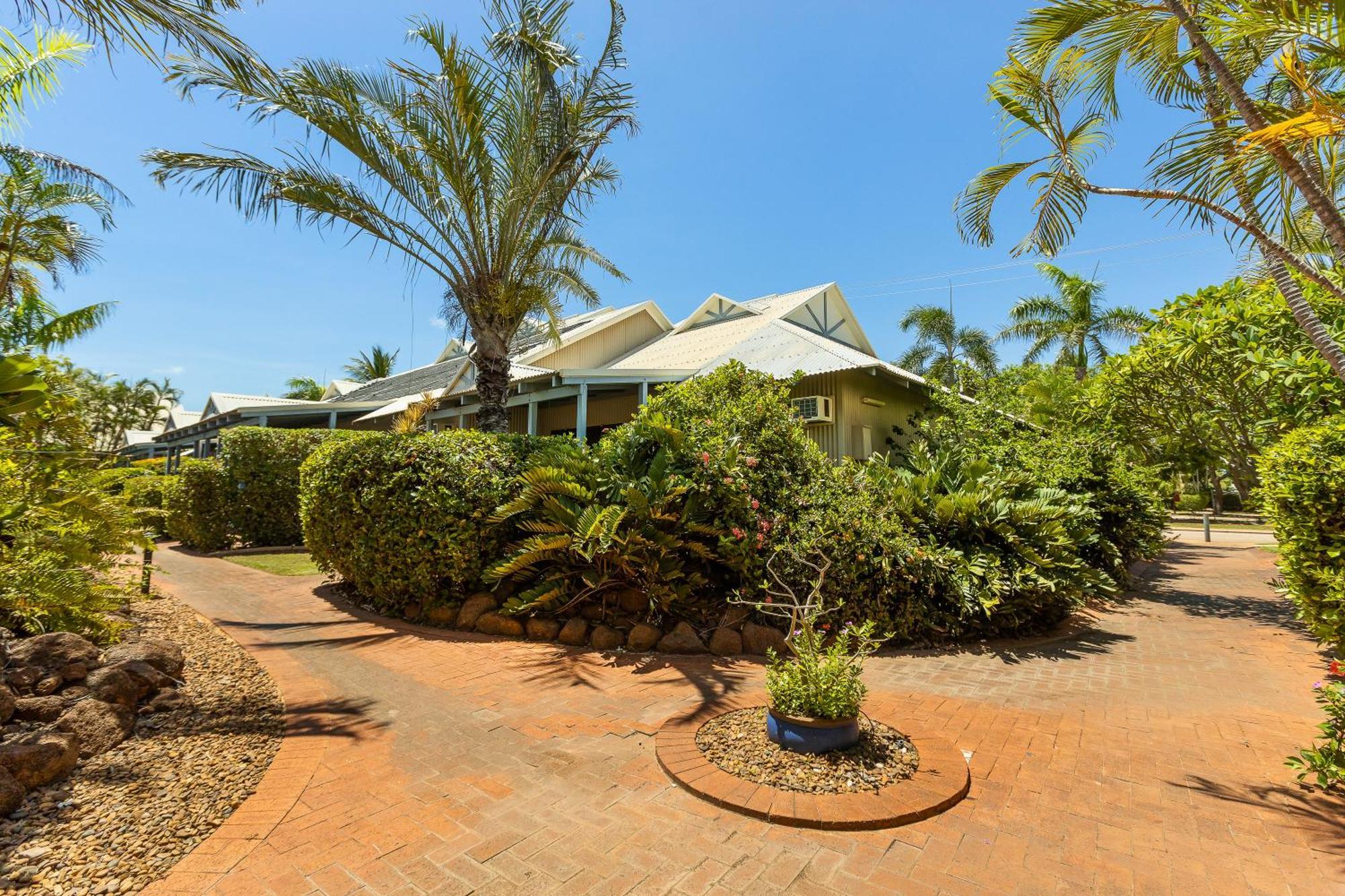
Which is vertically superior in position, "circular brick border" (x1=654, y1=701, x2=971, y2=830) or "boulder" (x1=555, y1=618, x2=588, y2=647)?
"boulder" (x1=555, y1=618, x2=588, y2=647)

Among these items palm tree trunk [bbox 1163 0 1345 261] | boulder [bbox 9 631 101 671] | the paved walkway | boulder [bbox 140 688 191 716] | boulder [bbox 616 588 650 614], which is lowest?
the paved walkway

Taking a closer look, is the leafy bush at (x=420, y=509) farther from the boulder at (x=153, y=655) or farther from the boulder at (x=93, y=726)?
→ the boulder at (x=93, y=726)

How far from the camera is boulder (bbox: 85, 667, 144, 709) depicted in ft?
12.9

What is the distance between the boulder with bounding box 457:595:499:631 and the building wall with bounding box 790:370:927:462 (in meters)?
7.31

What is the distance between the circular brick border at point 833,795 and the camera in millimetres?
3012

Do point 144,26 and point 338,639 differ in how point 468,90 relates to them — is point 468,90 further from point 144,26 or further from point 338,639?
point 338,639

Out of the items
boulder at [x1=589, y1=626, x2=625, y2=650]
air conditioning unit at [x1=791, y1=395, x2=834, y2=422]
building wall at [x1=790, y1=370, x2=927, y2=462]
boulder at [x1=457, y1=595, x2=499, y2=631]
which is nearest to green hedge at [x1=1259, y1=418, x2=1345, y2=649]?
boulder at [x1=589, y1=626, x2=625, y2=650]

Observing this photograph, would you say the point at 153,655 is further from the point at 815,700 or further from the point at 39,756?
the point at 815,700

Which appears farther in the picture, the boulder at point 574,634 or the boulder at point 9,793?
the boulder at point 574,634

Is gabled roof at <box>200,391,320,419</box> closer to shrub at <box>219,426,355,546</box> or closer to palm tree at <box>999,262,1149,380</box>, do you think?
shrub at <box>219,426,355,546</box>

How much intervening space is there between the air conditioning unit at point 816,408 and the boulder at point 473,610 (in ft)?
23.6

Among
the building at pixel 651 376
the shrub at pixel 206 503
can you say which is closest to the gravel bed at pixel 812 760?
the building at pixel 651 376

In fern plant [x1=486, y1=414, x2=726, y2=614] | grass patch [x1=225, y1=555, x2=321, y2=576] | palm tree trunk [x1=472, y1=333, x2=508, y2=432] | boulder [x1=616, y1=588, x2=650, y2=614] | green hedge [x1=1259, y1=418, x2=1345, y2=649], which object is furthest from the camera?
grass patch [x1=225, y1=555, x2=321, y2=576]

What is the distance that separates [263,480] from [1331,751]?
16.4m
